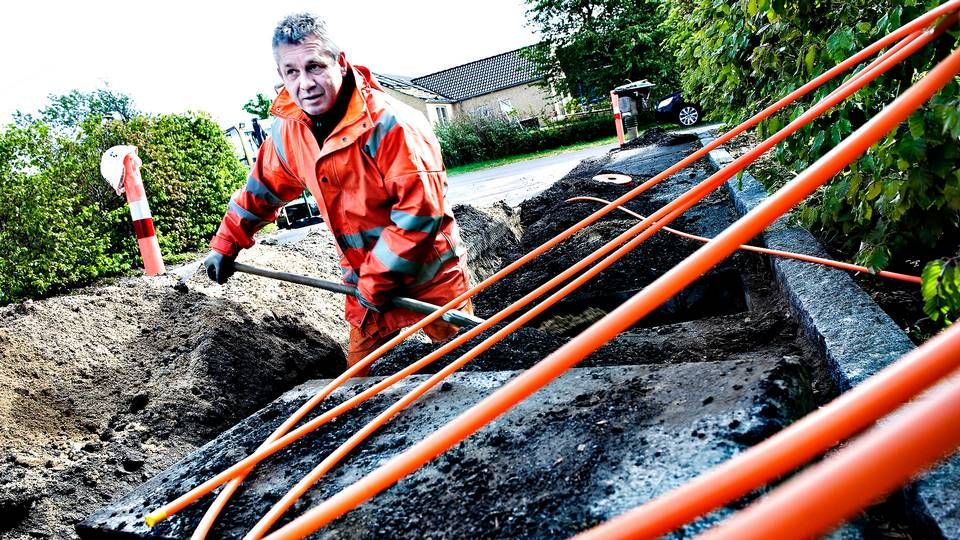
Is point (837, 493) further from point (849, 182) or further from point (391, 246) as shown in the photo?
point (391, 246)

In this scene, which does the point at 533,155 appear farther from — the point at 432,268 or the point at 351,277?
the point at 432,268

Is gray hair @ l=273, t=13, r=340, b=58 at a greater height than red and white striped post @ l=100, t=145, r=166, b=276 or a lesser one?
greater

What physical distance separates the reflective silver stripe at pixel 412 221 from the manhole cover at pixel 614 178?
5071 millimetres

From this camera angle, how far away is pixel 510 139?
27078mm

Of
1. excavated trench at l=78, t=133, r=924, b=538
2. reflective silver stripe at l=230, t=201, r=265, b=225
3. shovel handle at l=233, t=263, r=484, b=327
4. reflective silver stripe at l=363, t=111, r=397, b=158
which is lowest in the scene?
excavated trench at l=78, t=133, r=924, b=538

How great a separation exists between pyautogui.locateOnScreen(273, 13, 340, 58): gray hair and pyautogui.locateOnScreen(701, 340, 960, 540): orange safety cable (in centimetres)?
282

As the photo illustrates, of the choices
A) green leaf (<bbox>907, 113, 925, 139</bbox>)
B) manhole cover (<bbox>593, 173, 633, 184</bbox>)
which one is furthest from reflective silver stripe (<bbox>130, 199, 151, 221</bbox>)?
green leaf (<bbox>907, 113, 925, 139</bbox>)

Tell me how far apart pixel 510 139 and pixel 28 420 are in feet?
82.3

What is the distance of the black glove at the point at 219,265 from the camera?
11.2 feet

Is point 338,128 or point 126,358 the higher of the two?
point 338,128

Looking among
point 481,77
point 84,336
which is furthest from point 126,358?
point 481,77

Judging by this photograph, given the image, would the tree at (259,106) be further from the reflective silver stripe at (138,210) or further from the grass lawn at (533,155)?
the reflective silver stripe at (138,210)

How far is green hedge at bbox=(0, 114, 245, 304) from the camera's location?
17.0 ft

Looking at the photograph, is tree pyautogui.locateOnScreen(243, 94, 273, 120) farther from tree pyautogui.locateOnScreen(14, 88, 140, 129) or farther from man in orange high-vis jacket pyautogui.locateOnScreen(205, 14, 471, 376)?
tree pyautogui.locateOnScreen(14, 88, 140, 129)
